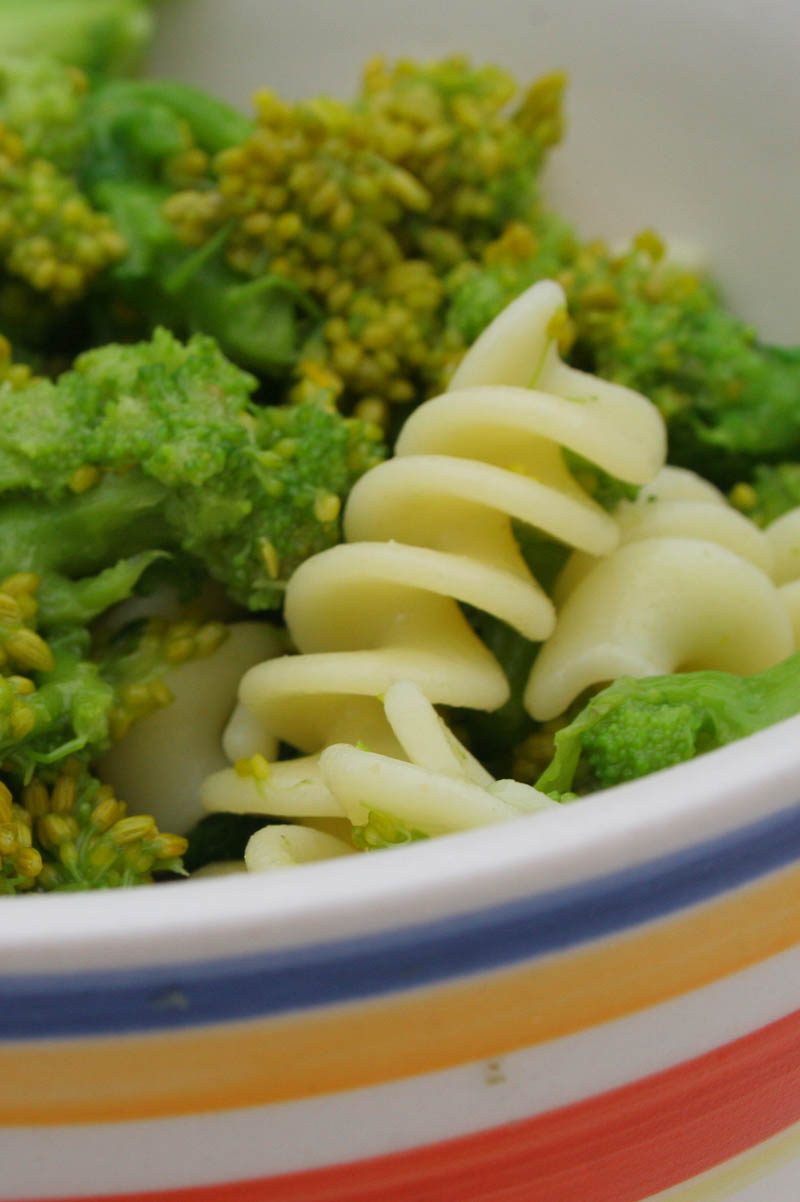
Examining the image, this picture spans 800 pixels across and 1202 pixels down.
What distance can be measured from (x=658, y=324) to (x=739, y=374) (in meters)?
0.10

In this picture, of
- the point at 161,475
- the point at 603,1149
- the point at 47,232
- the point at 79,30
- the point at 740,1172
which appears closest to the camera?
the point at 603,1149

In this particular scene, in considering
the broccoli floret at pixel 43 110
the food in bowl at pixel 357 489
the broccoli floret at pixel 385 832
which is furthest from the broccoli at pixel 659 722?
the broccoli floret at pixel 43 110

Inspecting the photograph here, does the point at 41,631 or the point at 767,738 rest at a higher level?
the point at 767,738

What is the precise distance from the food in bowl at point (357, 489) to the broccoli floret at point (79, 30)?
6.8 inches

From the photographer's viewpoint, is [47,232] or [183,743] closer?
[183,743]

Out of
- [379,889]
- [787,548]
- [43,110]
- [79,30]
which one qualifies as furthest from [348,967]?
[79,30]

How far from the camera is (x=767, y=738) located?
74 cm

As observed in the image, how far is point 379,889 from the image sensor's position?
647 millimetres

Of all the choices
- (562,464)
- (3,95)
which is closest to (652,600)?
(562,464)

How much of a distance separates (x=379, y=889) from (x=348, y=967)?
45 mm

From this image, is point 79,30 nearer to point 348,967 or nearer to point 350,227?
point 350,227

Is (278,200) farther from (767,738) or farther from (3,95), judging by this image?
(767,738)

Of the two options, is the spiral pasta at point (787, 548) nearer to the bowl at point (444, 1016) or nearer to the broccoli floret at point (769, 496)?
the broccoli floret at point (769, 496)

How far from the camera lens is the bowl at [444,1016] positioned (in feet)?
2.14
